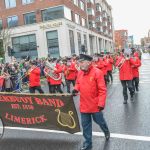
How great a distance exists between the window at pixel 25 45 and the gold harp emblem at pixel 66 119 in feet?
120

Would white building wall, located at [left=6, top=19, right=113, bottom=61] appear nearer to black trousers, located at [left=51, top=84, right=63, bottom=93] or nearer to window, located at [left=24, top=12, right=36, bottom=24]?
window, located at [left=24, top=12, right=36, bottom=24]

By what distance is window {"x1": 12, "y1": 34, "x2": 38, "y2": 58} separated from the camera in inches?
1707

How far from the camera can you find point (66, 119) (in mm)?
6961

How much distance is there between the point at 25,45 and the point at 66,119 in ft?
125

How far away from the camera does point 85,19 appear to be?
5650 cm

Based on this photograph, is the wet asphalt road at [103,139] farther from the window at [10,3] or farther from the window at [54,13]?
the window at [10,3]

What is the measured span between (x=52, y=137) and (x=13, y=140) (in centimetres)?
89

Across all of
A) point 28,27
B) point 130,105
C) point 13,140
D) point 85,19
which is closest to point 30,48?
point 28,27

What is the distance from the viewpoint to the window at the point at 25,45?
142 ft

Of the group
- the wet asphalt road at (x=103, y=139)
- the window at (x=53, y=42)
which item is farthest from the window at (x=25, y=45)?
the wet asphalt road at (x=103, y=139)

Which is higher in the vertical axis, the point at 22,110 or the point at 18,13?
the point at 18,13

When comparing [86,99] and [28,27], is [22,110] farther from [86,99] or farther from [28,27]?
[28,27]

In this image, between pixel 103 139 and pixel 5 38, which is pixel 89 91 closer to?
pixel 103 139

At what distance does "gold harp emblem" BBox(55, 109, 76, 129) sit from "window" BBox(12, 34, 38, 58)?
120 feet
